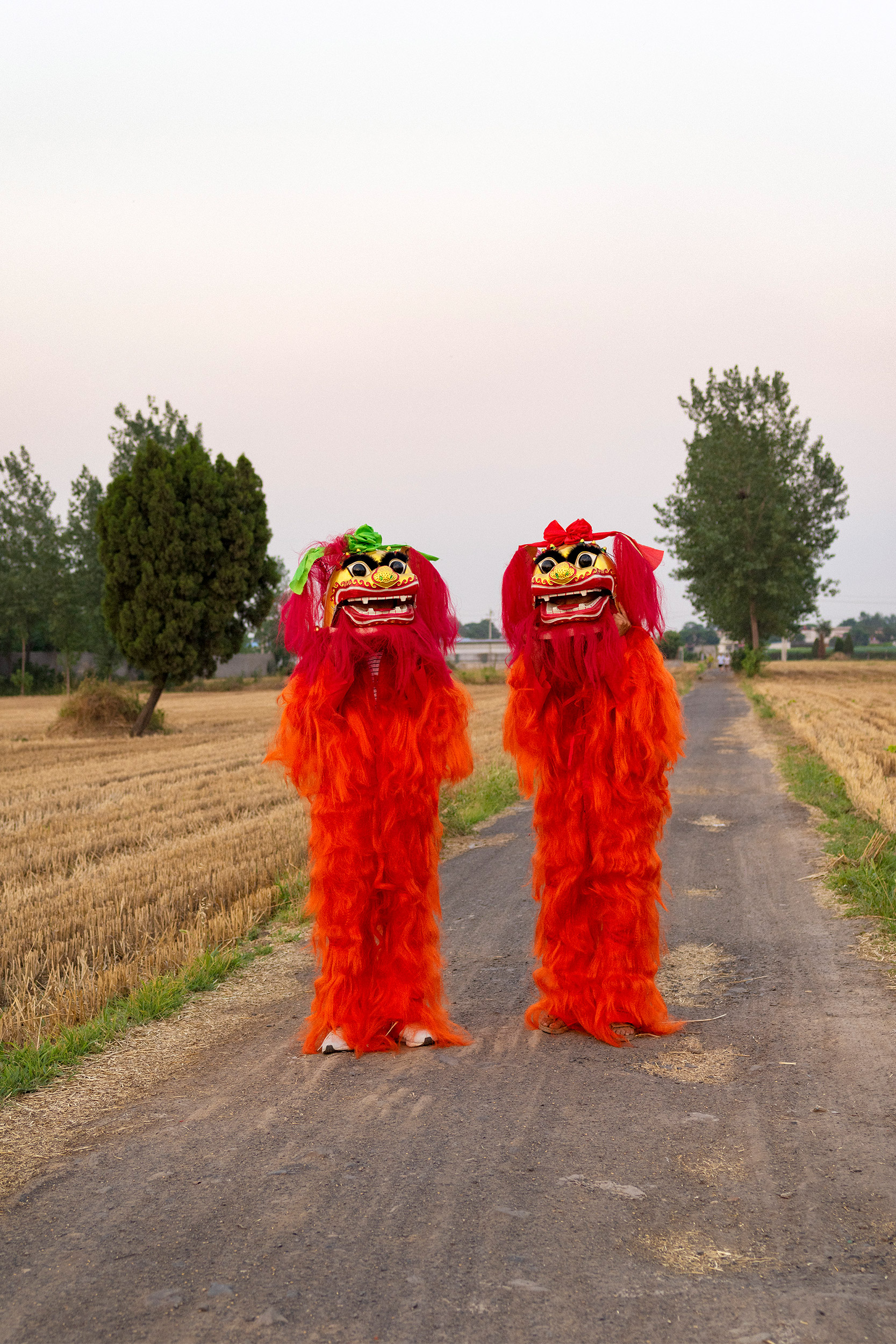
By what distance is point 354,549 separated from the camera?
180 inches

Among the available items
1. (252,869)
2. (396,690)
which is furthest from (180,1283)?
(252,869)

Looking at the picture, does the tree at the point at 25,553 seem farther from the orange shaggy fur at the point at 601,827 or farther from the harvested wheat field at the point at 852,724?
the orange shaggy fur at the point at 601,827

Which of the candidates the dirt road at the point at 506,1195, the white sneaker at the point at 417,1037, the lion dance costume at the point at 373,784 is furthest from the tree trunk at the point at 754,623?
the white sneaker at the point at 417,1037

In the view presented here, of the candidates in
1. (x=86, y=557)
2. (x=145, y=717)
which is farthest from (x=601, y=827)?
(x=86, y=557)

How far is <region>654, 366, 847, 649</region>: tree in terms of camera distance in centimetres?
4509

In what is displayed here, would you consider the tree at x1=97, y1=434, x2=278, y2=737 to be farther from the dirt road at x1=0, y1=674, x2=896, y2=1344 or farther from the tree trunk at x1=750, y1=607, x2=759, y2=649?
the tree trunk at x1=750, y1=607, x2=759, y2=649

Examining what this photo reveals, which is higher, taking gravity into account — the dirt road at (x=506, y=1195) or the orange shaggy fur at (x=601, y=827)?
the orange shaggy fur at (x=601, y=827)

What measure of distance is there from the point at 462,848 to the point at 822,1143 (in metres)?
6.08

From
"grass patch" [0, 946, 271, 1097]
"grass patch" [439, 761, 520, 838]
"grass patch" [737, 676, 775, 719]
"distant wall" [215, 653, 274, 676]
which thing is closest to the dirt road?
"grass patch" [0, 946, 271, 1097]

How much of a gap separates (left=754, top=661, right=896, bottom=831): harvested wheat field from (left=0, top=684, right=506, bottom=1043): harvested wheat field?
17.5 ft

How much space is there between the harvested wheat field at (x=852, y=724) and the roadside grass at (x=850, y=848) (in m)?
0.15

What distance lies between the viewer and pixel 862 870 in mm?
7074

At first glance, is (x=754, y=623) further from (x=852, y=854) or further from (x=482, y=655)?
(x=852, y=854)

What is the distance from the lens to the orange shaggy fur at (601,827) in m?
4.42
